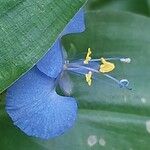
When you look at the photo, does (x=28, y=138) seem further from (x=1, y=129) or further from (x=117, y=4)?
(x=117, y=4)

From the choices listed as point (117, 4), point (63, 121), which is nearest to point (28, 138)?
point (63, 121)

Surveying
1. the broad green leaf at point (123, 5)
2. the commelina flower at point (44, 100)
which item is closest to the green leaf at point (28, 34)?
the commelina flower at point (44, 100)

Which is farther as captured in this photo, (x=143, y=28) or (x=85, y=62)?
(x=143, y=28)

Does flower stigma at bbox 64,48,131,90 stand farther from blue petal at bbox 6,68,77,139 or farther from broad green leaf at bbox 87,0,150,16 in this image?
broad green leaf at bbox 87,0,150,16

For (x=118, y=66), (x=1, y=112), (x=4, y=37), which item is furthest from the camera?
(x=118, y=66)

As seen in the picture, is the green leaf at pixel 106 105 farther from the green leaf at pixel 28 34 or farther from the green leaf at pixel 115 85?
the green leaf at pixel 28 34

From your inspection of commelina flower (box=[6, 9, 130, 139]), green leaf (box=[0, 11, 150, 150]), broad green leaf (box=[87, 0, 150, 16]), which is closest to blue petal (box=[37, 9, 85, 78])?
commelina flower (box=[6, 9, 130, 139])
